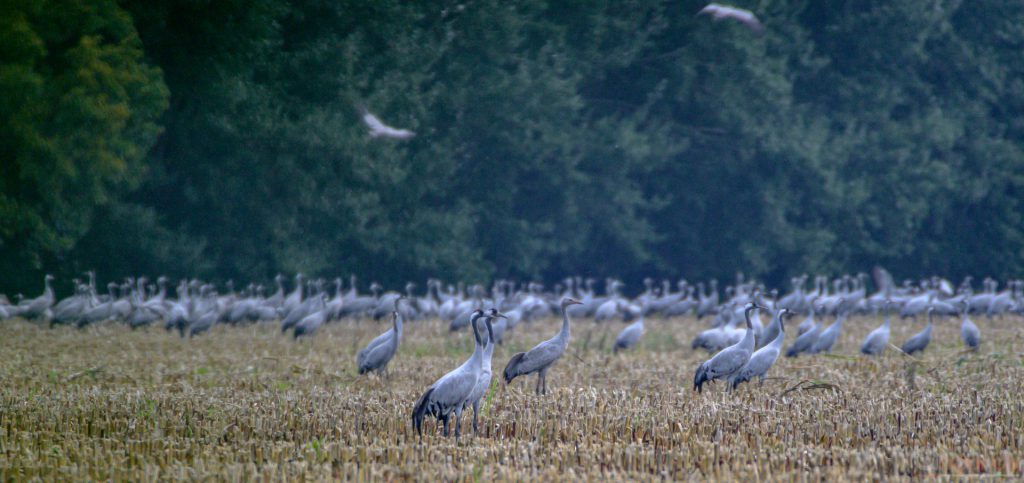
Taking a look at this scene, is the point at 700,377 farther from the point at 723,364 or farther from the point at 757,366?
the point at 757,366

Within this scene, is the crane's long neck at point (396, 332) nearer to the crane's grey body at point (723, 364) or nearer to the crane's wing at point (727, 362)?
the crane's grey body at point (723, 364)

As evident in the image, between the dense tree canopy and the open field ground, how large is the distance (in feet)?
31.9

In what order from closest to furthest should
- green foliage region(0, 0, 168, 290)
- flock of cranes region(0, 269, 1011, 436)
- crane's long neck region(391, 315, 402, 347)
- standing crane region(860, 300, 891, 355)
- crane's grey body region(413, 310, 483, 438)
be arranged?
crane's grey body region(413, 310, 483, 438), flock of cranes region(0, 269, 1011, 436), crane's long neck region(391, 315, 402, 347), standing crane region(860, 300, 891, 355), green foliage region(0, 0, 168, 290)

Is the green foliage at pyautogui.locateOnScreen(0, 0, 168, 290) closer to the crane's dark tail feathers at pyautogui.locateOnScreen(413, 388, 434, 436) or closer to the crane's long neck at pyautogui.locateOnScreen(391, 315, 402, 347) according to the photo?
the crane's long neck at pyautogui.locateOnScreen(391, 315, 402, 347)

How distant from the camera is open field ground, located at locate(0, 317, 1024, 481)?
754 cm

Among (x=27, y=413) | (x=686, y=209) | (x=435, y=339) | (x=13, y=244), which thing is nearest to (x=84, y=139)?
(x=13, y=244)

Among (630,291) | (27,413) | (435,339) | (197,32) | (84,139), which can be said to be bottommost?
(630,291)

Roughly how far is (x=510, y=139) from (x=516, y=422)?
24.8m

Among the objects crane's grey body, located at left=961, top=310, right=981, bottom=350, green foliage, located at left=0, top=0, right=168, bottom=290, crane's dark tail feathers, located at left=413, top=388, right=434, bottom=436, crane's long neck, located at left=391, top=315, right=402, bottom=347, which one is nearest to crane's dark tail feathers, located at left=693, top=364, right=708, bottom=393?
crane's long neck, located at left=391, top=315, right=402, bottom=347

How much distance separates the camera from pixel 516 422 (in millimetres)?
9328

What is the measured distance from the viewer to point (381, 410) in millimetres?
9969

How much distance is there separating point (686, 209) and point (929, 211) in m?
8.73

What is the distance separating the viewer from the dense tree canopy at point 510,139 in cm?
2430

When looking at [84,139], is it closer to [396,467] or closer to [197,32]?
[197,32]
